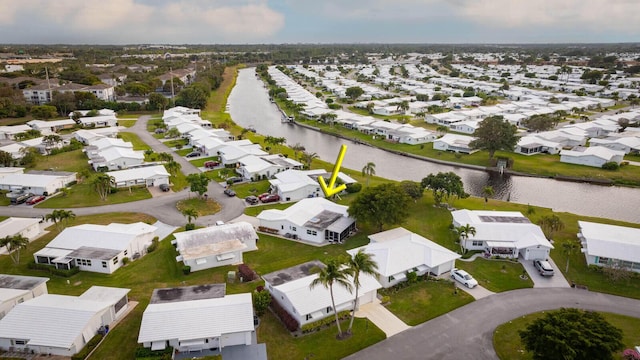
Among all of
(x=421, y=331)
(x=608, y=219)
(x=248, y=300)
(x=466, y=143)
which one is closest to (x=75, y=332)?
Answer: (x=248, y=300)

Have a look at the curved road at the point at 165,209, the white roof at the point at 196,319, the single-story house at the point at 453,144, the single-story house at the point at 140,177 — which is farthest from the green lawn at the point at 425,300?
the single-story house at the point at 453,144

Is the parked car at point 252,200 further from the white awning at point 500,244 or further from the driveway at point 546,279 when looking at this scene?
the driveway at point 546,279

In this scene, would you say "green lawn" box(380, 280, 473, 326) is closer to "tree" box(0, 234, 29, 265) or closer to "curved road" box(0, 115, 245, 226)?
"curved road" box(0, 115, 245, 226)

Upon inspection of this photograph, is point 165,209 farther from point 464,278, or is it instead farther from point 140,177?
point 464,278

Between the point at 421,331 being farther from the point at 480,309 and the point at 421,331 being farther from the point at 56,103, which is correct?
the point at 56,103

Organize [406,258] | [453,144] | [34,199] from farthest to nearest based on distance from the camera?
1. [453,144]
2. [34,199]
3. [406,258]

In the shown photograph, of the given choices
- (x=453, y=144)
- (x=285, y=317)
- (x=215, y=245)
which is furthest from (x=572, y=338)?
(x=453, y=144)
